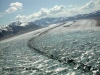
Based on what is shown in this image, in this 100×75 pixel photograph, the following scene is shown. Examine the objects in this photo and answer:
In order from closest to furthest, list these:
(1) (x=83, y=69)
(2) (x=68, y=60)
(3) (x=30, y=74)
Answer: (1) (x=83, y=69) → (3) (x=30, y=74) → (2) (x=68, y=60)

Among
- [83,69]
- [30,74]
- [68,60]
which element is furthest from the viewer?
[68,60]

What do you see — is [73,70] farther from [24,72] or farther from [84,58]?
[24,72]

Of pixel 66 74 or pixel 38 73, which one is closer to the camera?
pixel 66 74

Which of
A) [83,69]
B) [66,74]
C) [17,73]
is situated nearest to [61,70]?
[66,74]

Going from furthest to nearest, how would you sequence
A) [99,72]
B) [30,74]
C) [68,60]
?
[68,60]
[30,74]
[99,72]

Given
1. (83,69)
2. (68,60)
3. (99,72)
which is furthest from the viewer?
(68,60)

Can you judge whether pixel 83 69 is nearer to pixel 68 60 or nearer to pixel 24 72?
pixel 68 60

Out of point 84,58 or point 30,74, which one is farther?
point 84,58

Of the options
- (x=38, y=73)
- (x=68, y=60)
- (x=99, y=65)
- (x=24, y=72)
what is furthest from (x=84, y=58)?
(x=24, y=72)

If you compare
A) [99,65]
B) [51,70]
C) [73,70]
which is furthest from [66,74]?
[99,65]
